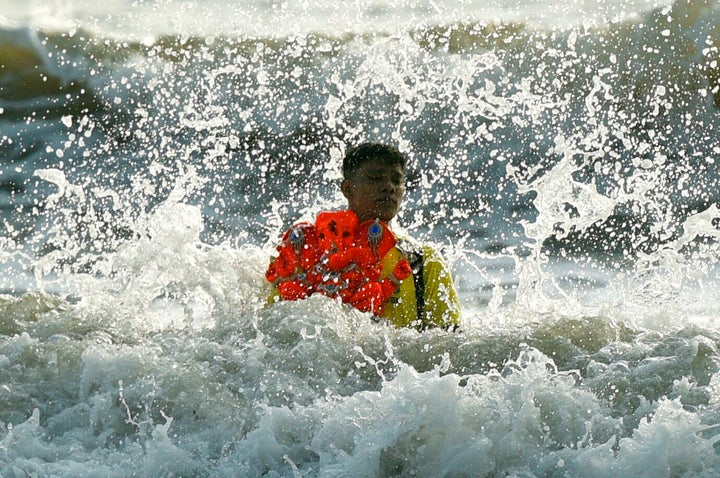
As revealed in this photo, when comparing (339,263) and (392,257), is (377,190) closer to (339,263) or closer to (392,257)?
(392,257)

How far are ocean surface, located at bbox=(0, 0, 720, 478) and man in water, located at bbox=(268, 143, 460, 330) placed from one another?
1.11 ft

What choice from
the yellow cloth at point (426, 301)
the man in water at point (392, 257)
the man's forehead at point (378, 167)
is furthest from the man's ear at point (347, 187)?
the yellow cloth at point (426, 301)

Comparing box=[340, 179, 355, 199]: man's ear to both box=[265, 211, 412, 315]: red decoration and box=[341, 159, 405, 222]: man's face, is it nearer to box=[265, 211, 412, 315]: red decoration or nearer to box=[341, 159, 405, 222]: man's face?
box=[341, 159, 405, 222]: man's face

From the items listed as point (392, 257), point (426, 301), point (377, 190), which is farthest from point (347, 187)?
point (426, 301)

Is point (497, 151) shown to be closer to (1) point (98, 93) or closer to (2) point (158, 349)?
(1) point (98, 93)

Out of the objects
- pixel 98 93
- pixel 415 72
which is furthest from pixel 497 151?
pixel 98 93

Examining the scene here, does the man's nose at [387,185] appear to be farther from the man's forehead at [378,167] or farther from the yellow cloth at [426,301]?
the yellow cloth at [426,301]

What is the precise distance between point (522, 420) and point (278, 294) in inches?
96.9

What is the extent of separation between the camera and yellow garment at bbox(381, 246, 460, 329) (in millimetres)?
5625

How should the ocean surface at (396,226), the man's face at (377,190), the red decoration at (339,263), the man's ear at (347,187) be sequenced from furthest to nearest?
the man's ear at (347,187)
the man's face at (377,190)
the red decoration at (339,263)
the ocean surface at (396,226)

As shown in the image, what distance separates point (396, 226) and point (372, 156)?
101 centimetres

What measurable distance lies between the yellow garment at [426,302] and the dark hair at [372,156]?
60 centimetres

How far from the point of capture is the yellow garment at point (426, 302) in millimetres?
5625

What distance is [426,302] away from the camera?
5.68m
